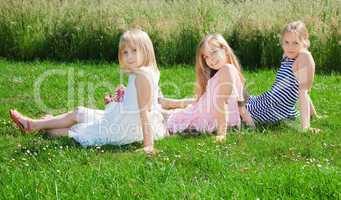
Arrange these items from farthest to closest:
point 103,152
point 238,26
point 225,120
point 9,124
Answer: point 238,26 < point 9,124 < point 225,120 < point 103,152

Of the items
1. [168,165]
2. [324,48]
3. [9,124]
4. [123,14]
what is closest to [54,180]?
[168,165]

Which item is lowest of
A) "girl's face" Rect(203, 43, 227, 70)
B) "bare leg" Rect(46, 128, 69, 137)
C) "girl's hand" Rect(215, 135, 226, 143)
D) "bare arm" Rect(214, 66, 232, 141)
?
"bare leg" Rect(46, 128, 69, 137)

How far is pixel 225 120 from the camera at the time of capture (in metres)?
5.86

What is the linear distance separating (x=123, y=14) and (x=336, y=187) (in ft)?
25.8

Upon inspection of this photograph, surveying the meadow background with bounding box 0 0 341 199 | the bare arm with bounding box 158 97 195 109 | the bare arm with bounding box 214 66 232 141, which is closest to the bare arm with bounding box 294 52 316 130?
the meadow background with bounding box 0 0 341 199

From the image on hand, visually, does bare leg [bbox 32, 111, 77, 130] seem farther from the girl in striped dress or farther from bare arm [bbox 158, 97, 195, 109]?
the girl in striped dress

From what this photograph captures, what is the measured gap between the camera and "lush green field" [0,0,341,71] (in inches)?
407

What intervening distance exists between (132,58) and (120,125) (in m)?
0.56

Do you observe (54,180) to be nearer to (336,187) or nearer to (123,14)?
(336,187)

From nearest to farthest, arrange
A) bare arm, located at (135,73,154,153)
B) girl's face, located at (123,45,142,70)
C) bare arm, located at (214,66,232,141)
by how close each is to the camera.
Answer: bare arm, located at (135,73,154,153), girl's face, located at (123,45,142,70), bare arm, located at (214,66,232,141)

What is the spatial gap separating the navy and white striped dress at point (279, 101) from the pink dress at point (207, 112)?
0.26 metres

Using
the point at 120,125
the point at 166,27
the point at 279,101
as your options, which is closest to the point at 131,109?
the point at 120,125

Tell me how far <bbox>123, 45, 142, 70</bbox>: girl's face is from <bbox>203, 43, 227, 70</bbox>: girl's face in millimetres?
734

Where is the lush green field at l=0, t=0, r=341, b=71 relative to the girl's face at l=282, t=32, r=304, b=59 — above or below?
below
